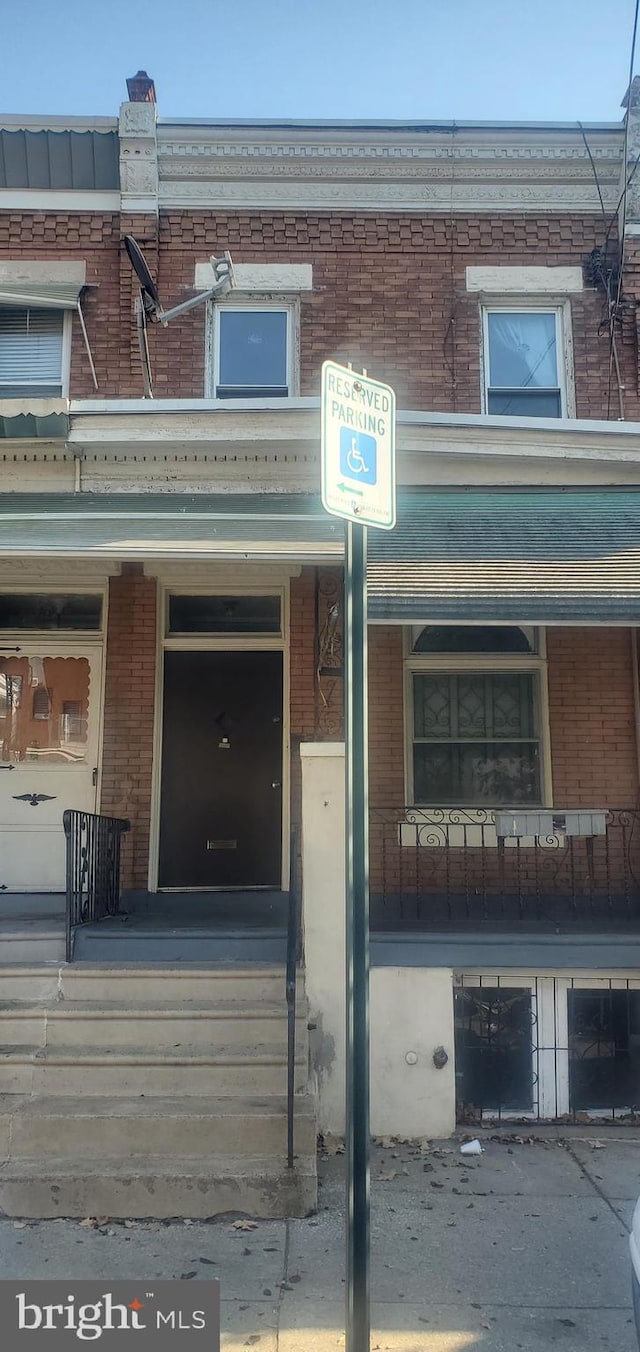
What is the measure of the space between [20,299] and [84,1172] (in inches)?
286

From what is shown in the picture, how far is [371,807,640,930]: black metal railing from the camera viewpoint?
774cm

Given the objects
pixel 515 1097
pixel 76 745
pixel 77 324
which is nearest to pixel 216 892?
pixel 76 745

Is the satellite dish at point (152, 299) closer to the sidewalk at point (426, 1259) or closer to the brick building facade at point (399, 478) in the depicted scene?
the brick building facade at point (399, 478)

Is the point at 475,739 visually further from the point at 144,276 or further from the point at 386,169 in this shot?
the point at 386,169

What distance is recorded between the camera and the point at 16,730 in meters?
8.34

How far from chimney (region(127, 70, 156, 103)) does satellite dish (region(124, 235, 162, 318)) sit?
1806 millimetres

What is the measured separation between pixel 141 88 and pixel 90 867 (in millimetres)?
7256

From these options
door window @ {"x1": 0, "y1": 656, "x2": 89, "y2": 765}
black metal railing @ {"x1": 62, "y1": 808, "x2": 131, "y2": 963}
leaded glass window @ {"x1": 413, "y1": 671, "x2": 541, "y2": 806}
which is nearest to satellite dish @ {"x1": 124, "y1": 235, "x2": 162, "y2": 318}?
door window @ {"x1": 0, "y1": 656, "x2": 89, "y2": 765}

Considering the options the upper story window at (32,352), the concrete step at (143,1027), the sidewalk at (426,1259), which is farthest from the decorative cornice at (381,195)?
the sidewalk at (426,1259)

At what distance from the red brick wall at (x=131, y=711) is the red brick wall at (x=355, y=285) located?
1.90 m

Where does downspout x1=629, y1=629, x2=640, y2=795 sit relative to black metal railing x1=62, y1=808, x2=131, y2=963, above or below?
above

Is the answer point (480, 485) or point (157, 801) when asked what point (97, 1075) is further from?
point (480, 485)

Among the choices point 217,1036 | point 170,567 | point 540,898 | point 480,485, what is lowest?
point 217,1036

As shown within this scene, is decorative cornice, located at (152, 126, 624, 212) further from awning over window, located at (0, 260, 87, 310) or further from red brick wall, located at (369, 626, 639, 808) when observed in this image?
red brick wall, located at (369, 626, 639, 808)
